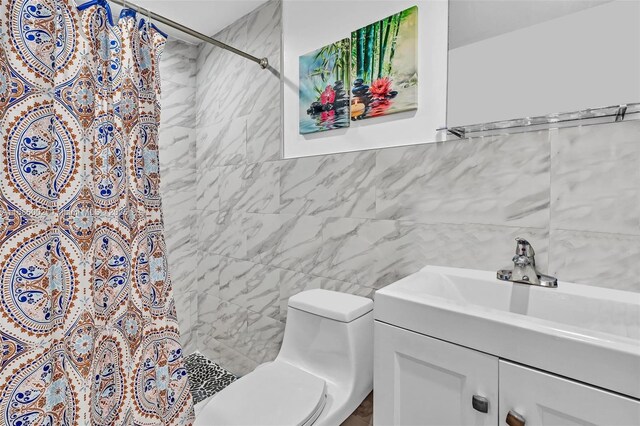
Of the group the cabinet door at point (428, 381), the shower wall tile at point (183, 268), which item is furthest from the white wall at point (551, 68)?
the shower wall tile at point (183, 268)

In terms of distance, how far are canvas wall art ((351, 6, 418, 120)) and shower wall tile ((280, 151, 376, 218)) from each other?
23cm

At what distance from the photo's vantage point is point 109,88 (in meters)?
1.16

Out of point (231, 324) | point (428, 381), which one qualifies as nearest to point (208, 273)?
point (231, 324)

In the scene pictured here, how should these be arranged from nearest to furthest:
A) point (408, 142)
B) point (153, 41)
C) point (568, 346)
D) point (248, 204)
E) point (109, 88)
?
point (568, 346) → point (109, 88) → point (153, 41) → point (408, 142) → point (248, 204)

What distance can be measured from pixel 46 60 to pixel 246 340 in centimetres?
176

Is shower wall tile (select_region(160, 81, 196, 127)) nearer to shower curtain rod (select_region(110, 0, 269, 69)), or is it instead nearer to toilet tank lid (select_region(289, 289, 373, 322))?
shower curtain rod (select_region(110, 0, 269, 69))

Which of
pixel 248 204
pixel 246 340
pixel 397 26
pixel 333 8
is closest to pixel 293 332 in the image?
pixel 246 340

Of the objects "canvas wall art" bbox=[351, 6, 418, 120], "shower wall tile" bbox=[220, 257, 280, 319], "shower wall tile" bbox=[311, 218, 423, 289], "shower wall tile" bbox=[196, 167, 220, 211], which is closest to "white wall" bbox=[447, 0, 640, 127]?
"canvas wall art" bbox=[351, 6, 418, 120]

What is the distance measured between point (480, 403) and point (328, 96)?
4.62 feet

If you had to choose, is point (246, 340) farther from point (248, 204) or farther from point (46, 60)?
point (46, 60)

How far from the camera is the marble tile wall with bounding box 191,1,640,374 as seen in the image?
3.28 ft

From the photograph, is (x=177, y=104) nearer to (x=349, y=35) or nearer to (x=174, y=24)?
(x=174, y=24)

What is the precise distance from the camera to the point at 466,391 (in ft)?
2.70

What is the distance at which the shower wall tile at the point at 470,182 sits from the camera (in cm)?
109
